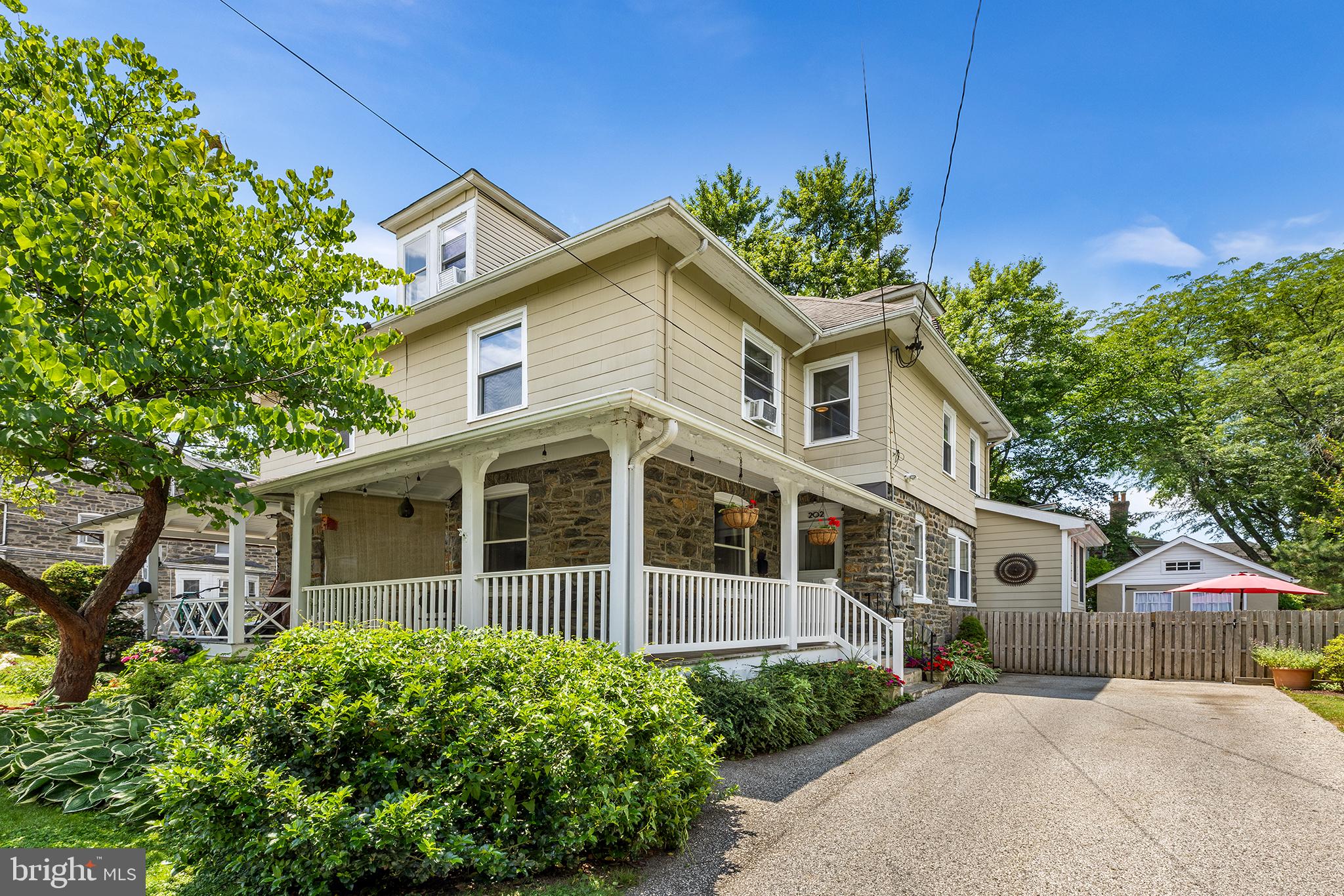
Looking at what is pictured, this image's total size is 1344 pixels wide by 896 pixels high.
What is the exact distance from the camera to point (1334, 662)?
1005 cm

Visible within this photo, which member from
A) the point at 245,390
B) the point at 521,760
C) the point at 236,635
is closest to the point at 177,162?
the point at 245,390

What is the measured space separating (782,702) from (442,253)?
926cm

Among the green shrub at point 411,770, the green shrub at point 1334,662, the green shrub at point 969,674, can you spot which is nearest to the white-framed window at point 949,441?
the green shrub at point 969,674

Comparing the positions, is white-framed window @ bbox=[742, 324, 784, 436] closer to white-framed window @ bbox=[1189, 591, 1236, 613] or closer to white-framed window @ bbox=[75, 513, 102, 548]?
white-framed window @ bbox=[1189, 591, 1236, 613]

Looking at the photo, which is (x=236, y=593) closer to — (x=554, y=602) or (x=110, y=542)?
(x=554, y=602)

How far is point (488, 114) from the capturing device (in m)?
7.23

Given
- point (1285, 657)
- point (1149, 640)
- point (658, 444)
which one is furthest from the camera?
point (1149, 640)

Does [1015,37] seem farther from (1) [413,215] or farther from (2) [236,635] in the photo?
(2) [236,635]

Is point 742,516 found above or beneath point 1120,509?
beneath

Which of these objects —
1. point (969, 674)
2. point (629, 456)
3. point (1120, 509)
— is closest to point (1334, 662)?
point (969, 674)

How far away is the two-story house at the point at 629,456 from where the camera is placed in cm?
746

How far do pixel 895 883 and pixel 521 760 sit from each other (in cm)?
196
